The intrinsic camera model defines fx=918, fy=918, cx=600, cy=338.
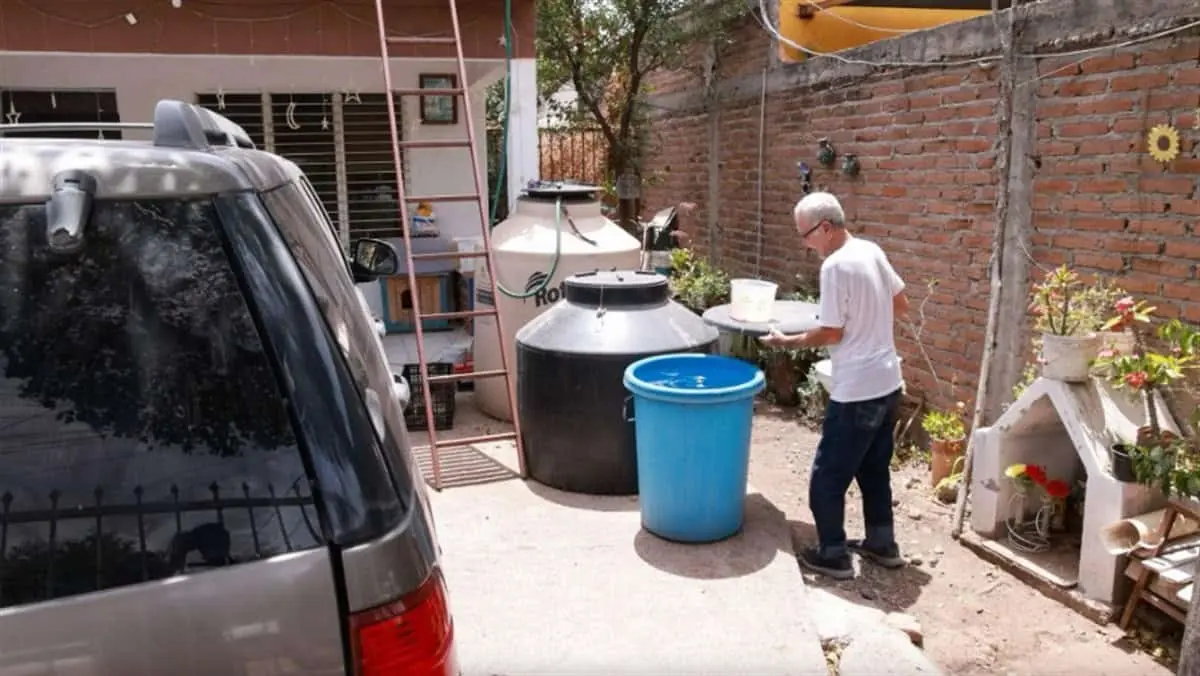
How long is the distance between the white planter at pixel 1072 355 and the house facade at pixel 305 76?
4.30 m

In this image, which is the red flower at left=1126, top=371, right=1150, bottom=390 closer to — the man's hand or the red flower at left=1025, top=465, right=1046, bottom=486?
the red flower at left=1025, top=465, right=1046, bottom=486

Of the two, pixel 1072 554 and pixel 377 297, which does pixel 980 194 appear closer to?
pixel 1072 554

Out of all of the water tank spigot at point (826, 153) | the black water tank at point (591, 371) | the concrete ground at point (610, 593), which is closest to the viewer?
the concrete ground at point (610, 593)

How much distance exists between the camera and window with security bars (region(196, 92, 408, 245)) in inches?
353

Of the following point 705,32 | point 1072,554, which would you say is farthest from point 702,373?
point 705,32

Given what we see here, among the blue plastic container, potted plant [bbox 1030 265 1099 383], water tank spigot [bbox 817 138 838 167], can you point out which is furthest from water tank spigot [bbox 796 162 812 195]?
the blue plastic container

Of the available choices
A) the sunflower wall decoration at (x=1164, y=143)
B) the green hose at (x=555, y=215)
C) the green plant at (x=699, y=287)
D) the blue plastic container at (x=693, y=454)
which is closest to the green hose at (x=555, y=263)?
the green hose at (x=555, y=215)

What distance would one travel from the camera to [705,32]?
9109mm

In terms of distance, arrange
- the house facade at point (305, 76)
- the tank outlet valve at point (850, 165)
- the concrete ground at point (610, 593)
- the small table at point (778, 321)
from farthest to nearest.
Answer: the tank outlet valve at point (850, 165) < the house facade at point (305, 76) < the small table at point (778, 321) < the concrete ground at point (610, 593)

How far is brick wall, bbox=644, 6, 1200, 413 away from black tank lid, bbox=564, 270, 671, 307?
202 cm

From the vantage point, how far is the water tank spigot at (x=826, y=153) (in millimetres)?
7316

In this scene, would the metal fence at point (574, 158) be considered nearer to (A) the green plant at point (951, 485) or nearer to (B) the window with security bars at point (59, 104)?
(B) the window with security bars at point (59, 104)

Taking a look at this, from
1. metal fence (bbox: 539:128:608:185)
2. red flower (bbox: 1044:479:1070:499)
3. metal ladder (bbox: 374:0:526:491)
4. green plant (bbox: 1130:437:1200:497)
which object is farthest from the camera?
metal fence (bbox: 539:128:608:185)

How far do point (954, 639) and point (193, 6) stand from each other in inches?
254
